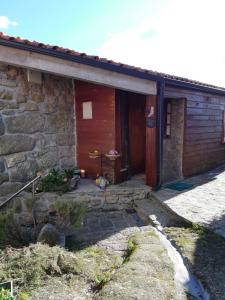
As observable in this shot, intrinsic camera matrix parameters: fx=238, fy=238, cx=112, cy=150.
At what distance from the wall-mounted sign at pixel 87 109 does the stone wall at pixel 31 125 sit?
0.37m

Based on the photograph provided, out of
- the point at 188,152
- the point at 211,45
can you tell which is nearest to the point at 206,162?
the point at 188,152

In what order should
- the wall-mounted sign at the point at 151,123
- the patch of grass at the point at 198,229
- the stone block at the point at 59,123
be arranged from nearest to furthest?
1. the patch of grass at the point at 198,229
2. the wall-mounted sign at the point at 151,123
3. the stone block at the point at 59,123

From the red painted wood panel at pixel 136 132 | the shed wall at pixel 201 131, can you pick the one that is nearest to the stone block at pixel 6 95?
the red painted wood panel at pixel 136 132

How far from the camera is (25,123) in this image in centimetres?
527

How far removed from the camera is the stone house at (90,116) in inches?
183

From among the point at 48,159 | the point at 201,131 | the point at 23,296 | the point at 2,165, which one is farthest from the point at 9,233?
the point at 201,131

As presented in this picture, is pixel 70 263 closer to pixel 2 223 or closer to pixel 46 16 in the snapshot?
pixel 2 223

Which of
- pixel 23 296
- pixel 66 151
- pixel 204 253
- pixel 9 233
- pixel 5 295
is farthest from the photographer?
pixel 66 151

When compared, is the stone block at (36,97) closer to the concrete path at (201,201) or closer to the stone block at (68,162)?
the stone block at (68,162)

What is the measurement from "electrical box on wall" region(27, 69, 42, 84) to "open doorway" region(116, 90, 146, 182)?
5.92 feet

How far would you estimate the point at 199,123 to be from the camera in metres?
7.29

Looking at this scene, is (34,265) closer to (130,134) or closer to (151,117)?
(151,117)

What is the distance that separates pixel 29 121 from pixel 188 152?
14.6ft

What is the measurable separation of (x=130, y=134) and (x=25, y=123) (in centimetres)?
267
